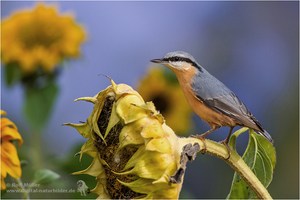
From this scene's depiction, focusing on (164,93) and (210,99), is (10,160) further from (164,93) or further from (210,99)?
(164,93)

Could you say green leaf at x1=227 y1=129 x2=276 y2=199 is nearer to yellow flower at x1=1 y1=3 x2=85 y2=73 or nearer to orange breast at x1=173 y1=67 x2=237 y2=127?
orange breast at x1=173 y1=67 x2=237 y2=127

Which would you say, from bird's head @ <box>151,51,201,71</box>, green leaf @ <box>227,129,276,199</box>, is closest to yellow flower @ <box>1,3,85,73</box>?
bird's head @ <box>151,51,201,71</box>

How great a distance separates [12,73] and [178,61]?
1.19 m

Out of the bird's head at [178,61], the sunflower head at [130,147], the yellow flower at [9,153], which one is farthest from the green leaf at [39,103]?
the sunflower head at [130,147]

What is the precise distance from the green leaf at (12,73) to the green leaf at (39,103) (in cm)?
8

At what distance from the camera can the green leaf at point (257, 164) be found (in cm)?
203

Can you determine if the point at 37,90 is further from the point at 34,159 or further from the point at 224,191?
the point at 224,191

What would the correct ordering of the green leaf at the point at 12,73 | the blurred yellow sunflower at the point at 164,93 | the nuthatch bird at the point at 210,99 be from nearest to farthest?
the nuthatch bird at the point at 210,99, the green leaf at the point at 12,73, the blurred yellow sunflower at the point at 164,93

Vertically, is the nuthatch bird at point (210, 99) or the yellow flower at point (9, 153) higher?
the nuthatch bird at point (210, 99)

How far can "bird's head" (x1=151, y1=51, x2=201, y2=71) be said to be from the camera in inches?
101

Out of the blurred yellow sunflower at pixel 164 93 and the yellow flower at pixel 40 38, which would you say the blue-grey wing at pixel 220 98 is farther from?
the blurred yellow sunflower at pixel 164 93

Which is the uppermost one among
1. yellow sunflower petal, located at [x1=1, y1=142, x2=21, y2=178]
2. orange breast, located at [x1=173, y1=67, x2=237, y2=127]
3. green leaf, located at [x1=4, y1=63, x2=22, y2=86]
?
orange breast, located at [x1=173, y1=67, x2=237, y2=127]

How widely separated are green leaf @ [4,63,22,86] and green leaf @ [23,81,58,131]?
8cm

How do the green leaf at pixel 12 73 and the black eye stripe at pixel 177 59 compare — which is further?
the green leaf at pixel 12 73
